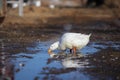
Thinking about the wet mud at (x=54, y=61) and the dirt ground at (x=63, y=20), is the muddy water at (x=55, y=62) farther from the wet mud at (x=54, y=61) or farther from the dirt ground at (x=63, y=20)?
the dirt ground at (x=63, y=20)

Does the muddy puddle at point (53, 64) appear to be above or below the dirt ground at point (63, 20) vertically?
above

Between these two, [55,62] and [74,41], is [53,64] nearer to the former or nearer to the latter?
[55,62]

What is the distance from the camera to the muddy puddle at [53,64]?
11256 millimetres

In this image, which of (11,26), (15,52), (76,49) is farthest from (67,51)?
(11,26)

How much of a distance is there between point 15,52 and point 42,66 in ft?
10.2

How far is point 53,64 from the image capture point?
13.2 metres

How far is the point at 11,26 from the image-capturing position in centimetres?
2734

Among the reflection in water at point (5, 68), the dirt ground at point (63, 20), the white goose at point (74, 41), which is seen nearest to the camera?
the reflection in water at point (5, 68)

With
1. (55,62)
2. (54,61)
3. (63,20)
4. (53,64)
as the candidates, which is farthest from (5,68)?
(63,20)

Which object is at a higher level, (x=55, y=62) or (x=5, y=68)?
(x=5, y=68)

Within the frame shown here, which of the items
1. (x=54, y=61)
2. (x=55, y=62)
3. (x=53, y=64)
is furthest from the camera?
(x=54, y=61)

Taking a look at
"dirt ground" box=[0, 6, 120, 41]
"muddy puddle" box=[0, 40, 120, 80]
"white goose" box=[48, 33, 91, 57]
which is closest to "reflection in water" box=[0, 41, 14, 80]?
"muddy puddle" box=[0, 40, 120, 80]

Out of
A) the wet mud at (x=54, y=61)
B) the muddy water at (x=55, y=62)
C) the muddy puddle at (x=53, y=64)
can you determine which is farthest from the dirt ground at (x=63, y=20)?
the muddy puddle at (x=53, y=64)

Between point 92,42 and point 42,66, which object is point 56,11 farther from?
point 42,66
